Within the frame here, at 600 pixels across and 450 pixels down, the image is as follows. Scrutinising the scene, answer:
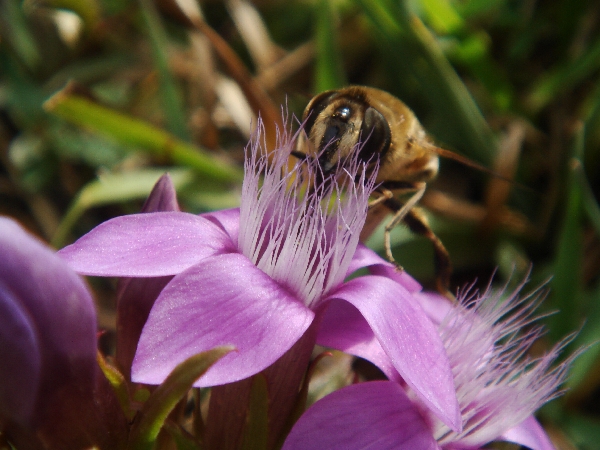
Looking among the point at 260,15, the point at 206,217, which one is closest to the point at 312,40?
the point at 260,15

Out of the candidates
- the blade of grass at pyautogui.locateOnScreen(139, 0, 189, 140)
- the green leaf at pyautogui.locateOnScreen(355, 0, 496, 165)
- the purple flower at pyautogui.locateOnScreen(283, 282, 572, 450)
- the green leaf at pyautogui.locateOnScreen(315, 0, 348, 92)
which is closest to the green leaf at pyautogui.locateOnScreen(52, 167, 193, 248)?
the blade of grass at pyautogui.locateOnScreen(139, 0, 189, 140)

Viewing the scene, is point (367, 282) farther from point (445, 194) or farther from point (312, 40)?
point (312, 40)

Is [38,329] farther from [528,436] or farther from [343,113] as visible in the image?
[528,436]

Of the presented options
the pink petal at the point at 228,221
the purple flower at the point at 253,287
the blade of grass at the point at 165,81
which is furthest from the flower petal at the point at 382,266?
the blade of grass at the point at 165,81

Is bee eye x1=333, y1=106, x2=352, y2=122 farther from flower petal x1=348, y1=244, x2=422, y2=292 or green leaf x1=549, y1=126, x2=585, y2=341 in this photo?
green leaf x1=549, y1=126, x2=585, y2=341

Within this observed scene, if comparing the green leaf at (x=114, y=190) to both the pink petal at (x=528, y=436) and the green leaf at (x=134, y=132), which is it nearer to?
the green leaf at (x=134, y=132)

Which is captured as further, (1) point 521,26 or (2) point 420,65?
(1) point 521,26

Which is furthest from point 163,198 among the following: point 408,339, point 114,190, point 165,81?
point 165,81
